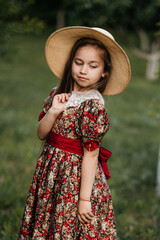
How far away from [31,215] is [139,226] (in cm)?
151

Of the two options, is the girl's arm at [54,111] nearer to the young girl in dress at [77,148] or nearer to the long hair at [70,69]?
the young girl in dress at [77,148]

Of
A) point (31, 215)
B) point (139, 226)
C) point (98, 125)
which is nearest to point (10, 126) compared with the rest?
point (139, 226)

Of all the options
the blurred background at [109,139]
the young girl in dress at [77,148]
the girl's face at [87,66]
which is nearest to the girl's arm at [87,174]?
the young girl in dress at [77,148]

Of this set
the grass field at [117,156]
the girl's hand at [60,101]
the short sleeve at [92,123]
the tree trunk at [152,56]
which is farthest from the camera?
the tree trunk at [152,56]

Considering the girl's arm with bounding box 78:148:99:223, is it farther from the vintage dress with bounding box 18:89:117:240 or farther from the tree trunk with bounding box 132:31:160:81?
the tree trunk with bounding box 132:31:160:81

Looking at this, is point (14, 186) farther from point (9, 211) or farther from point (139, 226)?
point (139, 226)

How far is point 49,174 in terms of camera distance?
190 centimetres

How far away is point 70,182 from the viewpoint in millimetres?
1876

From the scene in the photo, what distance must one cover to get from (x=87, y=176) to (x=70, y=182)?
0.43 ft

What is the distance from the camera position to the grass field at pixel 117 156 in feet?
10.2

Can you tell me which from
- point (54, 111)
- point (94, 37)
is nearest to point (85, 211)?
point (54, 111)

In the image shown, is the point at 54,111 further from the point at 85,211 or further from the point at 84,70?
the point at 85,211

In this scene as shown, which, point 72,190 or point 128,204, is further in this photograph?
point 128,204

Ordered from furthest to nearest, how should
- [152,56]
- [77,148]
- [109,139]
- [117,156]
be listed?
[152,56] → [109,139] → [117,156] → [77,148]
